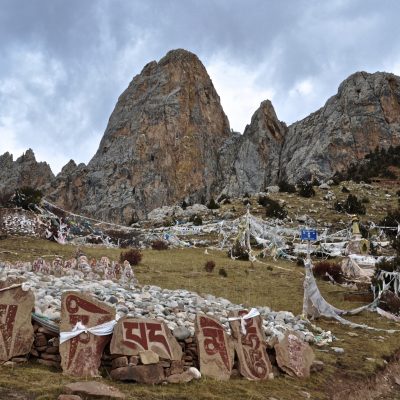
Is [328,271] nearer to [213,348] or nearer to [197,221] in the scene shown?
[213,348]

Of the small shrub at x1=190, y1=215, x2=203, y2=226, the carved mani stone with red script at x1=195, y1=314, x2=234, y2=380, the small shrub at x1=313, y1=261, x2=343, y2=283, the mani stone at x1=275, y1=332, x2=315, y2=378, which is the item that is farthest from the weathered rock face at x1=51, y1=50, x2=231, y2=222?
the carved mani stone with red script at x1=195, y1=314, x2=234, y2=380

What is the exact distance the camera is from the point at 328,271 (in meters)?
24.0

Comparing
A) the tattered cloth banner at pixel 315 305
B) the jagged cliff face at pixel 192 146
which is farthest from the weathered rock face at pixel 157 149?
the tattered cloth banner at pixel 315 305

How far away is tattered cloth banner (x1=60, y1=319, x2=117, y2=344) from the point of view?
7.20m

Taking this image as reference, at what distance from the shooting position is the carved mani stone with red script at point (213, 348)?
25.8 feet

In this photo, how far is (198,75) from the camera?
117 meters

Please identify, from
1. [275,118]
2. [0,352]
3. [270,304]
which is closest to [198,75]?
[275,118]

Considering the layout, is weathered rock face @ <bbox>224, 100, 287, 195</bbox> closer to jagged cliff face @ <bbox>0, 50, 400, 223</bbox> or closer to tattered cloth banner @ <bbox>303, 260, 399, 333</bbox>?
jagged cliff face @ <bbox>0, 50, 400, 223</bbox>

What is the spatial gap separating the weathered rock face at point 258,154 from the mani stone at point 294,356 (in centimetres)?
8457

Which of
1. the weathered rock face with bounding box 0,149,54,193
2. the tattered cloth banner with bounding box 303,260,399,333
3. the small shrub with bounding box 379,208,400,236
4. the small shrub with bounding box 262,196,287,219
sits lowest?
the tattered cloth banner with bounding box 303,260,399,333

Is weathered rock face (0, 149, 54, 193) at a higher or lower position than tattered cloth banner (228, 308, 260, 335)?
higher

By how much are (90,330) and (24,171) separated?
116397 mm

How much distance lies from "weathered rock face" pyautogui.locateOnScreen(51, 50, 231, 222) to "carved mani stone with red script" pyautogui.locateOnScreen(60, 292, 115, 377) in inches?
3476

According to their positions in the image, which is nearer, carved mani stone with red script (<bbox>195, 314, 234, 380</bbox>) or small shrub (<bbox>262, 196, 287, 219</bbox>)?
carved mani stone with red script (<bbox>195, 314, 234, 380</bbox>)
